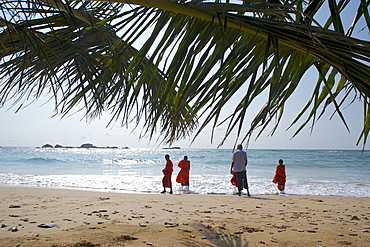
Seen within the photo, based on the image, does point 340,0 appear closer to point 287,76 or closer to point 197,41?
point 287,76

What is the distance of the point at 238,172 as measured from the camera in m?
9.02

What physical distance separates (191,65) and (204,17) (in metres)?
0.19

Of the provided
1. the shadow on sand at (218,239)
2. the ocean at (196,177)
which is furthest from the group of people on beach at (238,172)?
the shadow on sand at (218,239)

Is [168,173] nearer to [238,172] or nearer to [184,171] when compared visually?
[184,171]

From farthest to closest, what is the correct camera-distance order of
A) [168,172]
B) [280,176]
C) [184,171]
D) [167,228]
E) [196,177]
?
[196,177]
[184,171]
[280,176]
[168,172]
[167,228]

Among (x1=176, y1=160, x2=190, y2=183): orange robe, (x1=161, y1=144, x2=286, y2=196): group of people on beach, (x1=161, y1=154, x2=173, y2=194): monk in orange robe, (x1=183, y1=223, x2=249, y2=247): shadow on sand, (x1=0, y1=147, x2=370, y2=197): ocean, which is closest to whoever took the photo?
(x1=183, y1=223, x2=249, y2=247): shadow on sand

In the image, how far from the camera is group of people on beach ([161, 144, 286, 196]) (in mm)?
8879

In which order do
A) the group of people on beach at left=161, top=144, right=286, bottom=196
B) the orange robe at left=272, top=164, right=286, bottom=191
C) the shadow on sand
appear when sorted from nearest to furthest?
the shadow on sand < the group of people on beach at left=161, top=144, right=286, bottom=196 < the orange robe at left=272, top=164, right=286, bottom=191

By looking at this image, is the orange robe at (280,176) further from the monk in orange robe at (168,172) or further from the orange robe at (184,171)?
the monk in orange robe at (168,172)

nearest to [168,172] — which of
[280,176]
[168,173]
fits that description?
[168,173]

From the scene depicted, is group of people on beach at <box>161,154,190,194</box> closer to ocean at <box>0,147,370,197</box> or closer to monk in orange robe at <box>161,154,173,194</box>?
monk in orange robe at <box>161,154,173,194</box>

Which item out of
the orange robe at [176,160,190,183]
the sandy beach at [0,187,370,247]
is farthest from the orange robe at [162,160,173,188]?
the sandy beach at [0,187,370,247]

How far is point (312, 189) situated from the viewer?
1209cm

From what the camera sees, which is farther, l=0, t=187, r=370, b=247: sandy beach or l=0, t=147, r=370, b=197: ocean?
l=0, t=147, r=370, b=197: ocean
